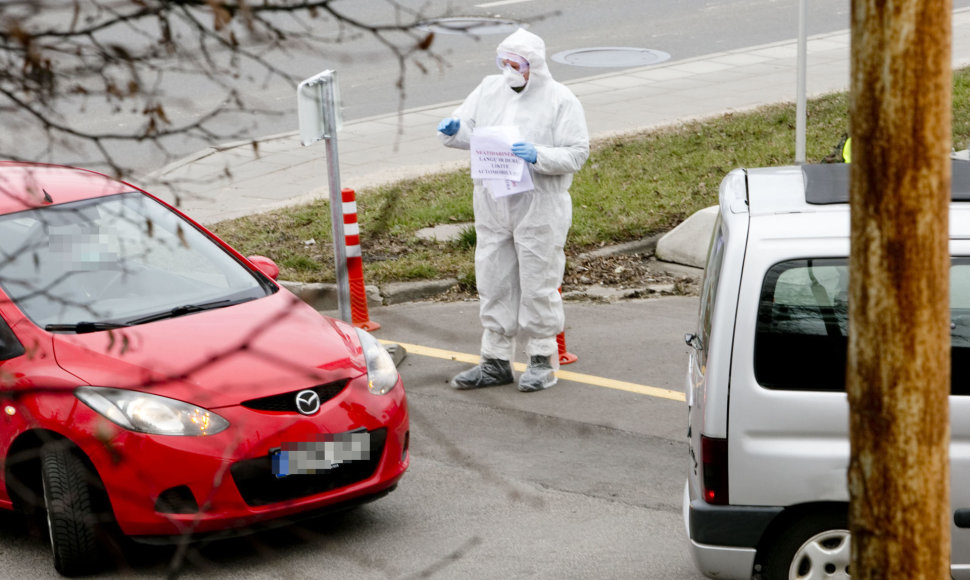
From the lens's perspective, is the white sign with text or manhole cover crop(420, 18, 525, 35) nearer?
manhole cover crop(420, 18, 525, 35)

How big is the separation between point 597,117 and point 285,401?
997cm

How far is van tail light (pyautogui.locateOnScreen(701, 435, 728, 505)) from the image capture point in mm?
4891

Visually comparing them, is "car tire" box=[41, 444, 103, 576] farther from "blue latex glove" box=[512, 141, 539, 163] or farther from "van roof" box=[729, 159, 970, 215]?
"blue latex glove" box=[512, 141, 539, 163]

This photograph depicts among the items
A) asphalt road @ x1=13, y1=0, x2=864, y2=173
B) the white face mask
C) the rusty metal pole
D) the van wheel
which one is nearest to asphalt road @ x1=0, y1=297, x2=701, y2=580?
the van wheel

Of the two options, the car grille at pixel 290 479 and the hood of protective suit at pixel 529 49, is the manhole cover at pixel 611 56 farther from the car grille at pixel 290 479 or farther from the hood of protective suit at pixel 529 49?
the car grille at pixel 290 479

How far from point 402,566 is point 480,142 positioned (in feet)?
9.64

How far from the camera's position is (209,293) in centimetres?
643

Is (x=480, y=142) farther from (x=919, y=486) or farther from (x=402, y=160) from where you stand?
(x=402, y=160)

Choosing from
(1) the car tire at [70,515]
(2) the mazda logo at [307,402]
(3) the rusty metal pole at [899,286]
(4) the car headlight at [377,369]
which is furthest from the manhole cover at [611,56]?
(3) the rusty metal pole at [899,286]

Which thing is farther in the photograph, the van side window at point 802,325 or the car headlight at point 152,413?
the car headlight at point 152,413

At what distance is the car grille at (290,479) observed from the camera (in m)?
5.51

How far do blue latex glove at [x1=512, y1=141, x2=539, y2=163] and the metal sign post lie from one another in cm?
117

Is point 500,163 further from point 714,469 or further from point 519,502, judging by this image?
A: point 714,469

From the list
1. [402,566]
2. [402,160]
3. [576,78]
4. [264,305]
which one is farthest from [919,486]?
[576,78]
